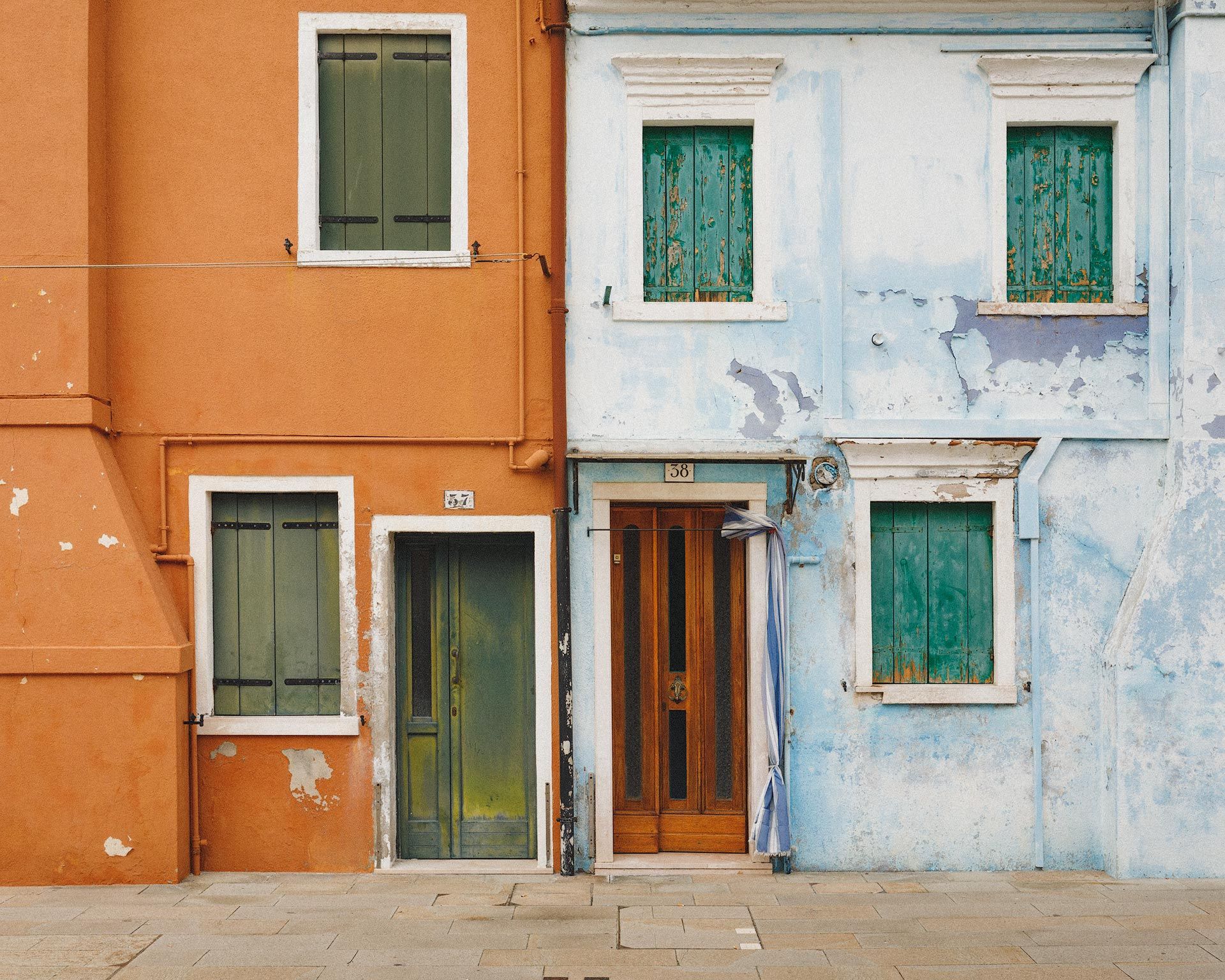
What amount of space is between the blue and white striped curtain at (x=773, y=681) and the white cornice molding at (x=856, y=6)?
3.70 meters

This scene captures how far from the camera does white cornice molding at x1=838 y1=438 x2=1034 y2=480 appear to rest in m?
7.82

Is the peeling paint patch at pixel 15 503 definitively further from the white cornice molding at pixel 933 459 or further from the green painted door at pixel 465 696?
the white cornice molding at pixel 933 459

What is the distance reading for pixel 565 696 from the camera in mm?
7711

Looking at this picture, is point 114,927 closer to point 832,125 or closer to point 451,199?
point 451,199

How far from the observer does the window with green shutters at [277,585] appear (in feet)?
26.5

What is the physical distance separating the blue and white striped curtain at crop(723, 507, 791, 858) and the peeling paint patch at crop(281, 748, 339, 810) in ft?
10.3

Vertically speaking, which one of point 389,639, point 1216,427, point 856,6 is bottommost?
point 389,639

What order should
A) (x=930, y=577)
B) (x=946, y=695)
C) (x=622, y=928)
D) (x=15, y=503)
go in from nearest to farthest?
1. (x=622, y=928)
2. (x=15, y=503)
3. (x=946, y=695)
4. (x=930, y=577)

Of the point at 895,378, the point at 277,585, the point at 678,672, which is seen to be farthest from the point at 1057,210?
the point at 277,585

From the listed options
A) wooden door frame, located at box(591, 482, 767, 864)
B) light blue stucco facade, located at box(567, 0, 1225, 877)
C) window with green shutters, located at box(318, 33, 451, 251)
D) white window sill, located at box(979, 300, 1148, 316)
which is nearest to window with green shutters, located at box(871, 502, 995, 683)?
light blue stucco facade, located at box(567, 0, 1225, 877)

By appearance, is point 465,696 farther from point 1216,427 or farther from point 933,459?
point 1216,427

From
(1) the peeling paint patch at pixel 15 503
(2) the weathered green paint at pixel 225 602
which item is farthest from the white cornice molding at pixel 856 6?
(1) the peeling paint patch at pixel 15 503

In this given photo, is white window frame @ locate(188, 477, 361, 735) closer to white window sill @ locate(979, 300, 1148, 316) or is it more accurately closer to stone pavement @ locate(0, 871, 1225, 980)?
stone pavement @ locate(0, 871, 1225, 980)

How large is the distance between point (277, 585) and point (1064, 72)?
22.8 ft
